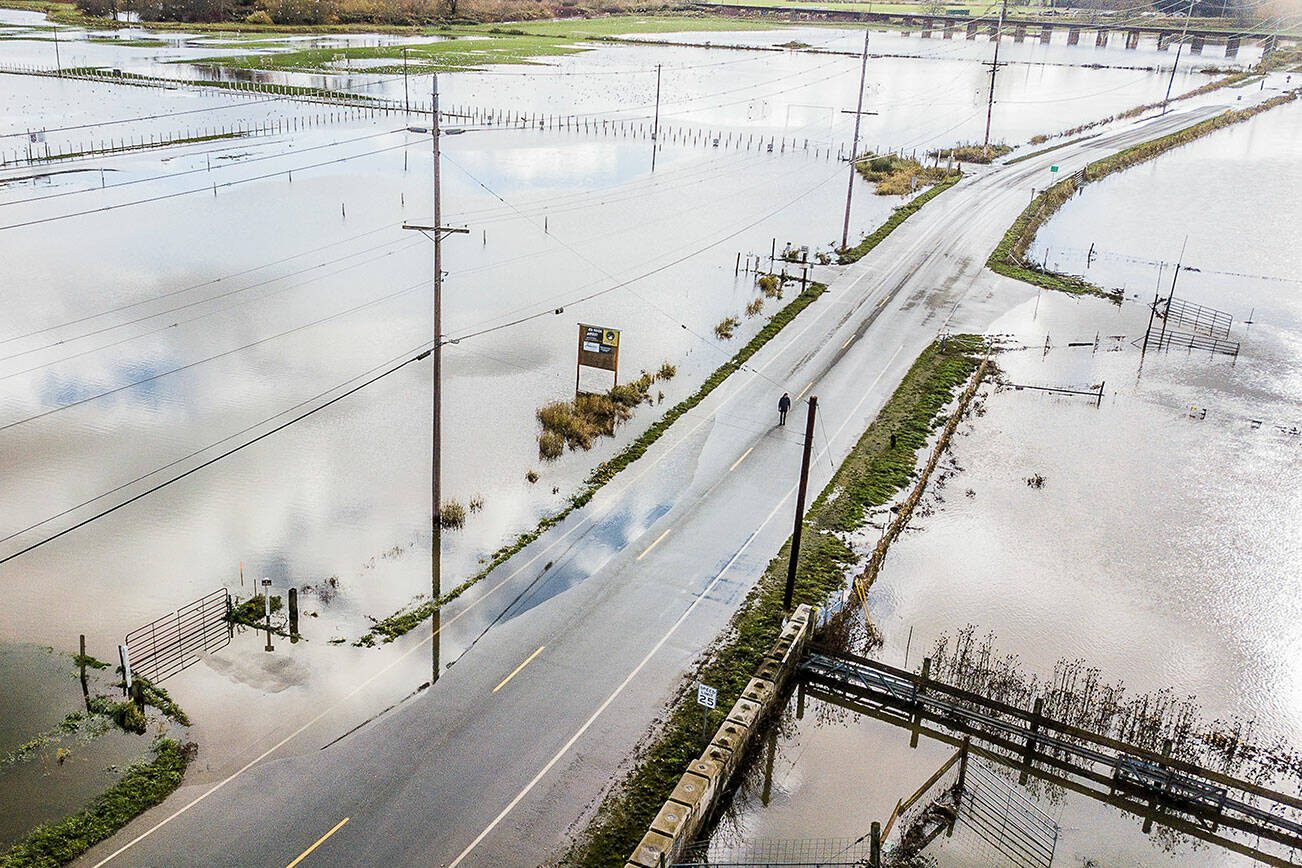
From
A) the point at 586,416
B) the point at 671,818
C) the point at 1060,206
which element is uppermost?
the point at 1060,206

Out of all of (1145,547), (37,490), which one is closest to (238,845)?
(37,490)

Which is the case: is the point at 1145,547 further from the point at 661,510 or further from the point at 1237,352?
the point at 1237,352

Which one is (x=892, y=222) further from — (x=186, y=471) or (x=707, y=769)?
(x=707, y=769)

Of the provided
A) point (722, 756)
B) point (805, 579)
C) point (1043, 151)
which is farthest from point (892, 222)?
point (722, 756)

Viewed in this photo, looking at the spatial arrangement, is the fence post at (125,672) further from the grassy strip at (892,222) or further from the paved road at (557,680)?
the grassy strip at (892,222)

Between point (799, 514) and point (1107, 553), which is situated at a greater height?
point (799, 514)

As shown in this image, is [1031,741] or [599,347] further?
[599,347]

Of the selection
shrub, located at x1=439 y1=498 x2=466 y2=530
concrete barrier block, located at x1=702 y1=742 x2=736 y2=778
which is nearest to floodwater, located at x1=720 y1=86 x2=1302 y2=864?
concrete barrier block, located at x1=702 y1=742 x2=736 y2=778
